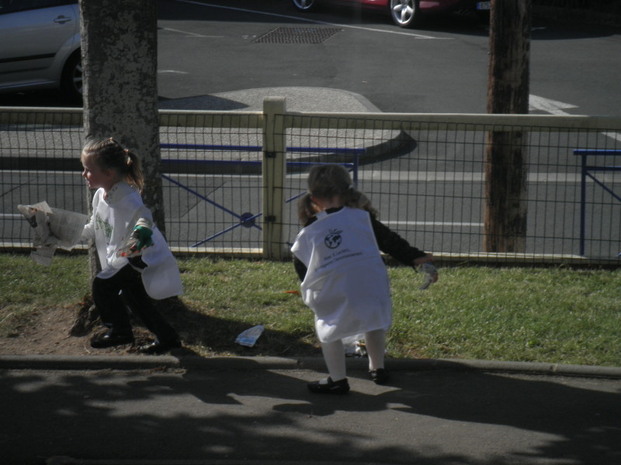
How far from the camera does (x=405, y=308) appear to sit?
21.6ft

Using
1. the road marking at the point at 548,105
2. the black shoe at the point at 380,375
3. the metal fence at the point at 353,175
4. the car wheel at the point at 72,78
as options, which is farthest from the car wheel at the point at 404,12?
the black shoe at the point at 380,375

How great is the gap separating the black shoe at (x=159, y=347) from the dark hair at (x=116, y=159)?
37.8 inches

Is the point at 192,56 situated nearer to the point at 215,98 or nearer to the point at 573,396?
the point at 215,98

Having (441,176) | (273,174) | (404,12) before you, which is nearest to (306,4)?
(404,12)

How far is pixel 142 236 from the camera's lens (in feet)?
17.2

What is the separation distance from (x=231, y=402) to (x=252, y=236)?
3760 millimetres

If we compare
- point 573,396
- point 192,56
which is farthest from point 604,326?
point 192,56

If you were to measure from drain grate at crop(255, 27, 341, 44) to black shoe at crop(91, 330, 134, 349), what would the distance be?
16544 millimetres

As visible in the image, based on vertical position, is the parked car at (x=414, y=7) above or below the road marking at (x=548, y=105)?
above

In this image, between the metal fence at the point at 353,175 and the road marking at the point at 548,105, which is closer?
the metal fence at the point at 353,175

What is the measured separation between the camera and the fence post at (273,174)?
7488 millimetres

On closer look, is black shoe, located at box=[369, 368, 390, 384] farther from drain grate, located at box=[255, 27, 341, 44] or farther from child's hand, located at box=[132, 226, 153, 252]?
drain grate, located at box=[255, 27, 341, 44]

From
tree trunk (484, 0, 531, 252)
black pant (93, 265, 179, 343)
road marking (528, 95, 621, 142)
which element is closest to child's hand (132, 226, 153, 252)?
black pant (93, 265, 179, 343)

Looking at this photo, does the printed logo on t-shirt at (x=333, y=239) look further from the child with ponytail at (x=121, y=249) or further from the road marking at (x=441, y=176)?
the road marking at (x=441, y=176)
